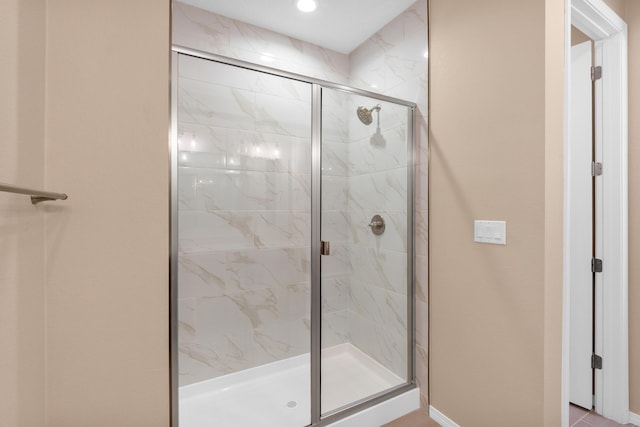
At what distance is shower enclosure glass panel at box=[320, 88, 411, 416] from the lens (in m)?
1.91

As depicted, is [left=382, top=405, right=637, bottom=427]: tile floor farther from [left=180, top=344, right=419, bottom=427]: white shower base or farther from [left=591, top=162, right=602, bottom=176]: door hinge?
[left=591, top=162, right=602, bottom=176]: door hinge

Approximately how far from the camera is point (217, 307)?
81.7 inches

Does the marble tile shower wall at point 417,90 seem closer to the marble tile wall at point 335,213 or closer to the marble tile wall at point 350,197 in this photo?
the marble tile wall at point 350,197

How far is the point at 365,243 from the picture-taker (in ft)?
7.00

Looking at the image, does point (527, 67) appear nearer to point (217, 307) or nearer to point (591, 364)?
point (591, 364)

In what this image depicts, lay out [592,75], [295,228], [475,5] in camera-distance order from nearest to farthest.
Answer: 1. [475,5]
2. [592,75]
3. [295,228]

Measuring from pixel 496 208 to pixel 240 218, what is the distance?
157cm

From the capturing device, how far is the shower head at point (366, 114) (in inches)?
79.1

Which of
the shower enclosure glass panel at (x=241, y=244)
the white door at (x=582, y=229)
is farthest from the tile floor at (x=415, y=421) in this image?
the white door at (x=582, y=229)

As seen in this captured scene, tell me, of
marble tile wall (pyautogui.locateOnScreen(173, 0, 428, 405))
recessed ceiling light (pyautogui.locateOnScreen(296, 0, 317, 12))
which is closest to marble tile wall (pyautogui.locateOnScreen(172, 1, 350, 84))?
marble tile wall (pyautogui.locateOnScreen(173, 0, 428, 405))
